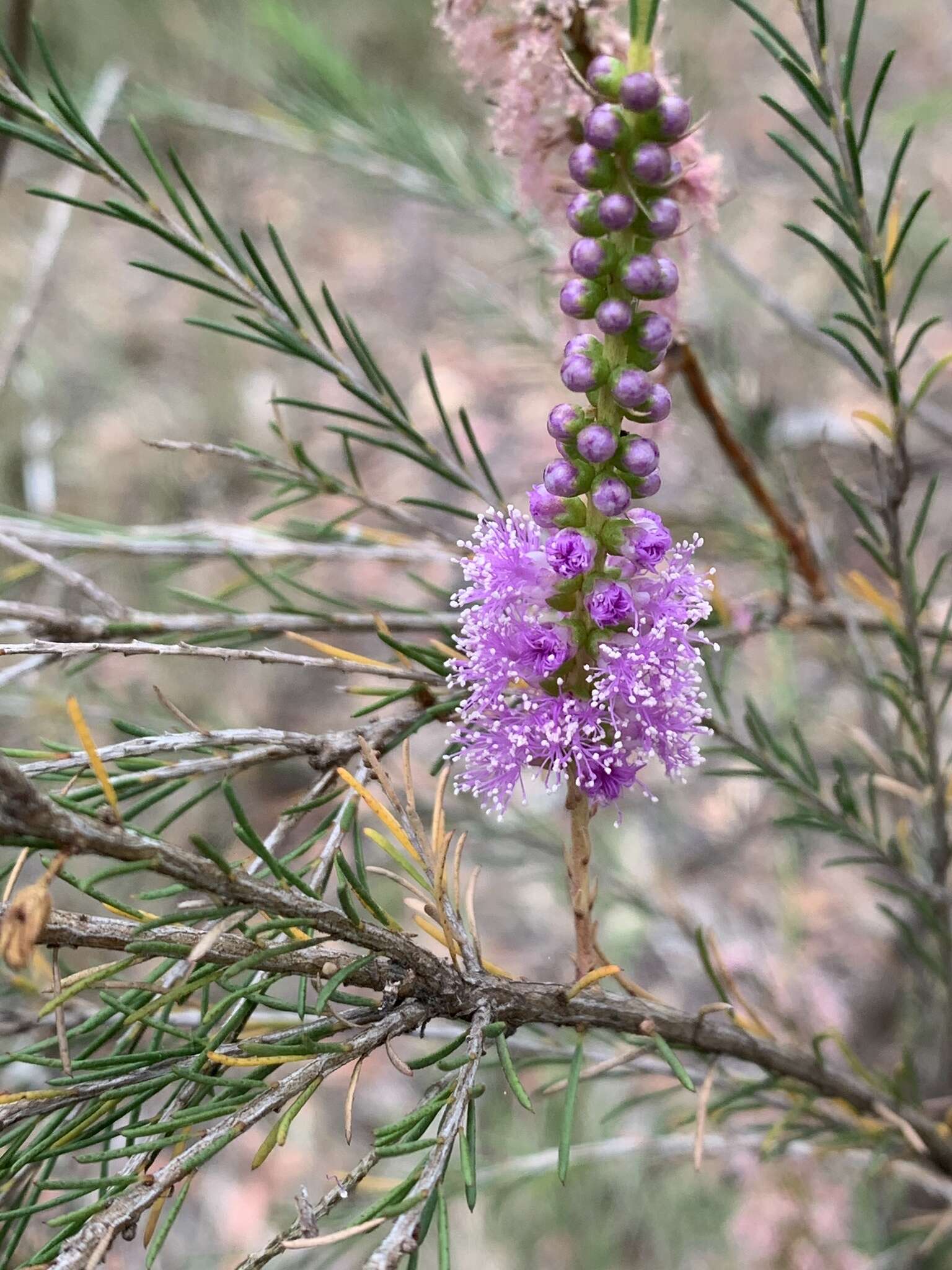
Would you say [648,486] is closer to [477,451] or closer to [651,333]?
[651,333]

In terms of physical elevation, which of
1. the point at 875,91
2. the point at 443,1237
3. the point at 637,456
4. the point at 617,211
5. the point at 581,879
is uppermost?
the point at 875,91

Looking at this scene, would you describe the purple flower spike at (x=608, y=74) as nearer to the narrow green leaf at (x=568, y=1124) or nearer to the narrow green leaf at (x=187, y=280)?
the narrow green leaf at (x=187, y=280)

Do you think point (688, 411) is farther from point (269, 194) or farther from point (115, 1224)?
point (269, 194)

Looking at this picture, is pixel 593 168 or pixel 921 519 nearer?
pixel 593 168

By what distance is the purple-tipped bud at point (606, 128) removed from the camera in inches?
16.5

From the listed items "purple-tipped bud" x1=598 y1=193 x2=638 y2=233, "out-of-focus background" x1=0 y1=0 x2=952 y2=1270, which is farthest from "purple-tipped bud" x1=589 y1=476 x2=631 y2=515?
"out-of-focus background" x1=0 y1=0 x2=952 y2=1270

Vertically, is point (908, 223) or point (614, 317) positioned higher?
point (908, 223)

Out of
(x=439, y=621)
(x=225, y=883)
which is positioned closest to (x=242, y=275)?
(x=439, y=621)

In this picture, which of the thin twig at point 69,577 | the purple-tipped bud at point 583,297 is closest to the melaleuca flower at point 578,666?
the purple-tipped bud at point 583,297

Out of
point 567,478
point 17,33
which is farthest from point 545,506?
point 17,33

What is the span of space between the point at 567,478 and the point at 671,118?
17cm

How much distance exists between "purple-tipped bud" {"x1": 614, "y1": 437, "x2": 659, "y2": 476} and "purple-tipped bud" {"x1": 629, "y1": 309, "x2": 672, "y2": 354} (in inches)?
1.7

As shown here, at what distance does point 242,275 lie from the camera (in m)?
0.62

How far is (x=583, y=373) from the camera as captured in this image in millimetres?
421
